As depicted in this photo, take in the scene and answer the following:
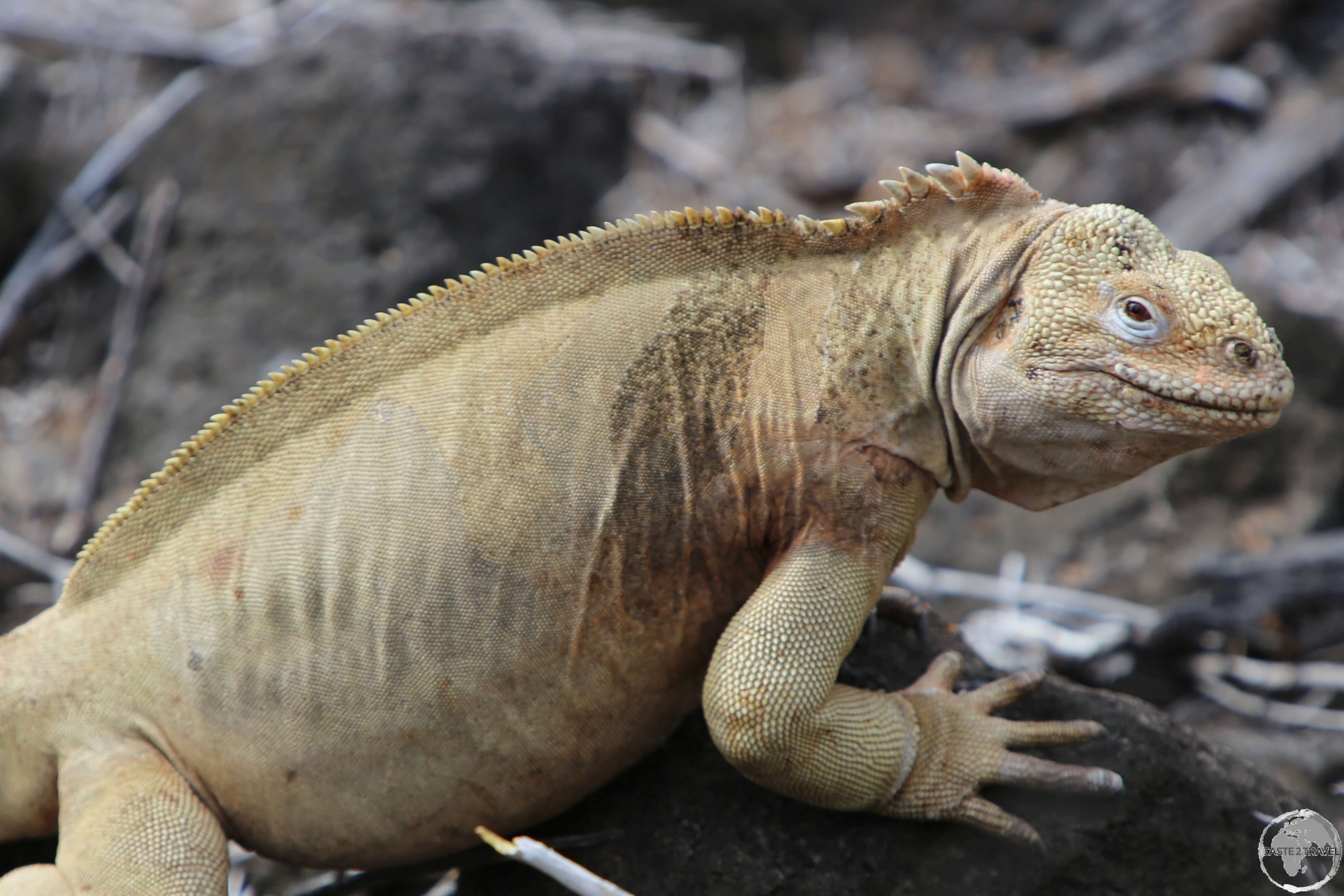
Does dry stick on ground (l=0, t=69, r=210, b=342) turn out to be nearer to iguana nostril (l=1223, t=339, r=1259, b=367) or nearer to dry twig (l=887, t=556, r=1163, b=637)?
dry twig (l=887, t=556, r=1163, b=637)

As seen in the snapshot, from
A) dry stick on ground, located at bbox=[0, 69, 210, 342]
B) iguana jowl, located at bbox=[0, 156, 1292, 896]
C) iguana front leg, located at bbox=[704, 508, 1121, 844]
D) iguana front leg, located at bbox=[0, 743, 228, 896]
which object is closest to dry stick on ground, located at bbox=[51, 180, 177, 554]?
dry stick on ground, located at bbox=[0, 69, 210, 342]

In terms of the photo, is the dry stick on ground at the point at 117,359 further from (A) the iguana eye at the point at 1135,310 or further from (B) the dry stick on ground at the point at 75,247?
(A) the iguana eye at the point at 1135,310

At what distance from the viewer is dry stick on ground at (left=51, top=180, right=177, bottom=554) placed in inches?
248

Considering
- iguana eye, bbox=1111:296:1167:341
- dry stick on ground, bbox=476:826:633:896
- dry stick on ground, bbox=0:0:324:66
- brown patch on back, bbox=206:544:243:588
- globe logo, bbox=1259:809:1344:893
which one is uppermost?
iguana eye, bbox=1111:296:1167:341

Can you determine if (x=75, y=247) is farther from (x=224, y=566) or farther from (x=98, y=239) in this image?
(x=224, y=566)

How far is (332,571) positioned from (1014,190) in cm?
238

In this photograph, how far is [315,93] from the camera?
7.56m

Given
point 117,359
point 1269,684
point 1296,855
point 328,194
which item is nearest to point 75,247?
point 117,359

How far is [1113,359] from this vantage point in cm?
313

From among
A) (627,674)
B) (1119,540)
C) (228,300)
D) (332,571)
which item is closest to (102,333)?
(228,300)

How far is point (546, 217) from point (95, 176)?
3022 mm

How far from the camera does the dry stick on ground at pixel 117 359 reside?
630 centimetres

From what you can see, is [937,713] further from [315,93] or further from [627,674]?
[315,93]

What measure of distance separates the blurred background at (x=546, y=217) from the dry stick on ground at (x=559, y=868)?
8.40 ft
